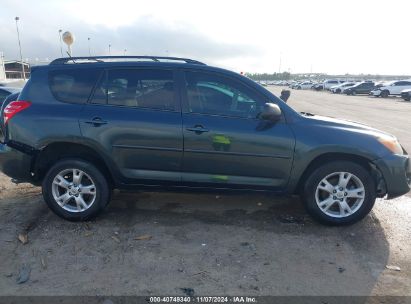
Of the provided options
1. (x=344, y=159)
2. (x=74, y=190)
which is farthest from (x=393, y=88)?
(x=74, y=190)

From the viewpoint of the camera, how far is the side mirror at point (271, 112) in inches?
144

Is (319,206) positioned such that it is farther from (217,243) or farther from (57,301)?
(57,301)

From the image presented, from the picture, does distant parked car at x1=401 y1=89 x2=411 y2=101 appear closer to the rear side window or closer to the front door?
the front door

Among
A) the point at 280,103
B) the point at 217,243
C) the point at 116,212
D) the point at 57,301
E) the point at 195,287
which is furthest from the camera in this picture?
the point at 116,212

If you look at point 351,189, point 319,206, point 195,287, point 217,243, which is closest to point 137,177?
point 217,243

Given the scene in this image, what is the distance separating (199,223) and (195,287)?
1224 mm

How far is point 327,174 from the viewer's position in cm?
389

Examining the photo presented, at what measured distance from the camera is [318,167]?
395cm

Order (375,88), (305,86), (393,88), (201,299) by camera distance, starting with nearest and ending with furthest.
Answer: (201,299) < (393,88) < (375,88) < (305,86)

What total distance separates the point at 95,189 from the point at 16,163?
0.96 meters

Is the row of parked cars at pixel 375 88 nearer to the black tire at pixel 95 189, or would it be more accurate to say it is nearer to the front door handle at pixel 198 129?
the front door handle at pixel 198 129

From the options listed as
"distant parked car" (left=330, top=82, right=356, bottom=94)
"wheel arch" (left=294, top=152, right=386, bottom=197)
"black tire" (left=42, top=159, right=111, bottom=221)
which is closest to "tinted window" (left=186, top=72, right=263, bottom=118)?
"wheel arch" (left=294, top=152, right=386, bottom=197)

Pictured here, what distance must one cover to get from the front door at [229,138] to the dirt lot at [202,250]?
1.90ft

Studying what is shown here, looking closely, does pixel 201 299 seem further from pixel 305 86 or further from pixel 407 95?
pixel 305 86
